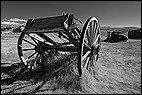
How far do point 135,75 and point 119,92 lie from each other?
1554 millimetres

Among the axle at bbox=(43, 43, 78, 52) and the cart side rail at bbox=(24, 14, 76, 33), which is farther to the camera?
the axle at bbox=(43, 43, 78, 52)

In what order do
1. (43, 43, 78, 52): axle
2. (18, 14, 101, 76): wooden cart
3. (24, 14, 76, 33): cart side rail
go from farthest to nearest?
(43, 43, 78, 52): axle
(24, 14, 76, 33): cart side rail
(18, 14, 101, 76): wooden cart

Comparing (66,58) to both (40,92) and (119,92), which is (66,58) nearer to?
(40,92)

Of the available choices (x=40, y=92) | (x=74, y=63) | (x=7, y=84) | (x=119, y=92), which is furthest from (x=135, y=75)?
(x=7, y=84)

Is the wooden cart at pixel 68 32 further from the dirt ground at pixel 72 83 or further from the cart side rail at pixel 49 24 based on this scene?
the dirt ground at pixel 72 83

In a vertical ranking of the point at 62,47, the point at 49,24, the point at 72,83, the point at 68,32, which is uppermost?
the point at 49,24

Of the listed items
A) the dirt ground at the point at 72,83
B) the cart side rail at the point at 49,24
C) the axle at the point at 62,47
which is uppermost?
the cart side rail at the point at 49,24

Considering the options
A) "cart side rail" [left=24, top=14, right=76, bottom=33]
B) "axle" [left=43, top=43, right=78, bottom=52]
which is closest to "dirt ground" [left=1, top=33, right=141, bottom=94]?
"axle" [left=43, top=43, right=78, bottom=52]

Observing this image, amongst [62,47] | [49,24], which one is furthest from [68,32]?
[62,47]

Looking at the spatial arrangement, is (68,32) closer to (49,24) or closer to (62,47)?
(49,24)

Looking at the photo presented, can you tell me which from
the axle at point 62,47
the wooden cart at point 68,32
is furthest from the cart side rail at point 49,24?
the axle at point 62,47

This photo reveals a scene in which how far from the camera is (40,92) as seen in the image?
360 centimetres

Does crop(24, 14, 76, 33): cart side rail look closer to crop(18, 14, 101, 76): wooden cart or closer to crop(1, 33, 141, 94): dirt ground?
crop(18, 14, 101, 76): wooden cart

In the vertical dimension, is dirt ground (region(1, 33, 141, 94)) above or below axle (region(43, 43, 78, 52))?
below
